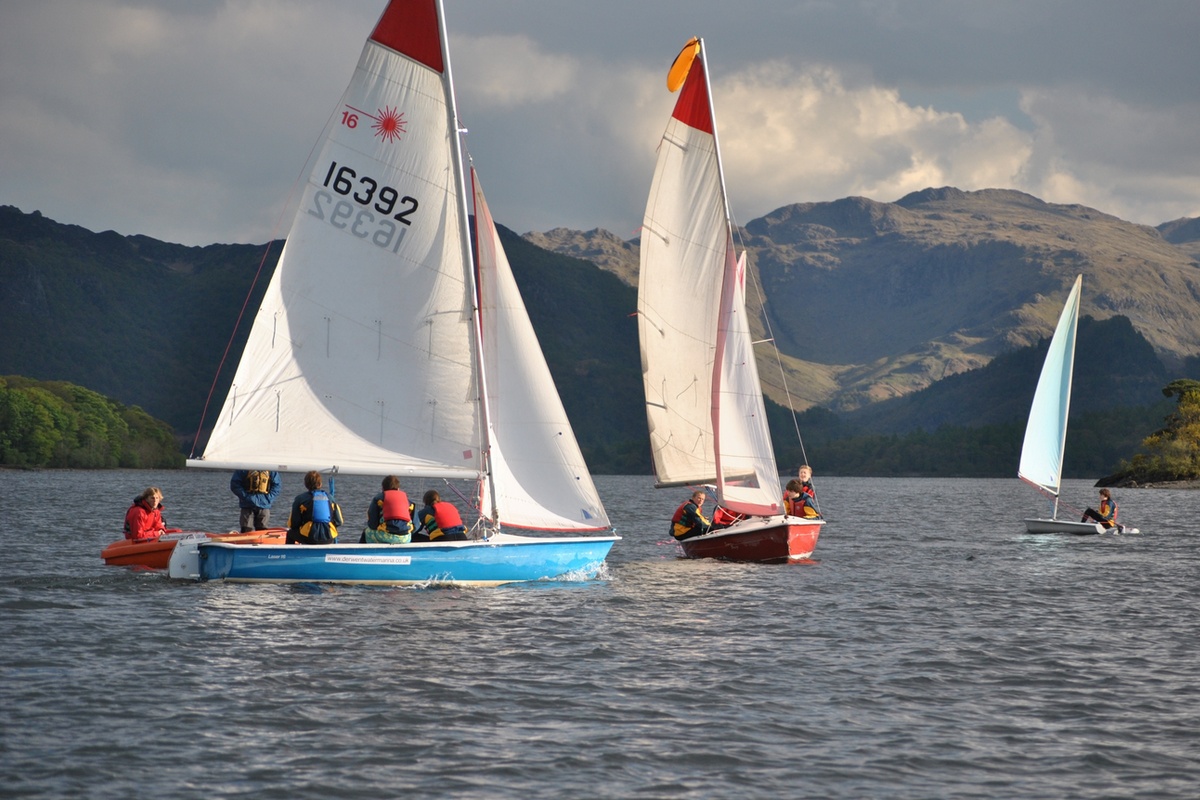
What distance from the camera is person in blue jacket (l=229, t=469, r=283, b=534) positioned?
1134 inches

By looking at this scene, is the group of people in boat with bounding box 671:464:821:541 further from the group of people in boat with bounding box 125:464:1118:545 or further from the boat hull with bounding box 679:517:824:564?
the group of people in boat with bounding box 125:464:1118:545

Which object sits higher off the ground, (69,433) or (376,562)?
(69,433)

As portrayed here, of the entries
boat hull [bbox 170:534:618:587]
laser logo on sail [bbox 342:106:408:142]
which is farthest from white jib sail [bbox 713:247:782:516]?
laser logo on sail [bbox 342:106:408:142]

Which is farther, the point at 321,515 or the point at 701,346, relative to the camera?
the point at 701,346

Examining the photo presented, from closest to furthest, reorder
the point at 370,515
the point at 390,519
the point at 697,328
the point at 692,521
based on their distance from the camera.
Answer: the point at 390,519
the point at 370,515
the point at 697,328
the point at 692,521

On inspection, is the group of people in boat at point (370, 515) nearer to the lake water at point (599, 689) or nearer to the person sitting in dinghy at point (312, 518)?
the person sitting in dinghy at point (312, 518)

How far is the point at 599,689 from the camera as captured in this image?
18.0 m

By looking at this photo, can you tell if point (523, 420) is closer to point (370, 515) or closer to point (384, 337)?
point (384, 337)

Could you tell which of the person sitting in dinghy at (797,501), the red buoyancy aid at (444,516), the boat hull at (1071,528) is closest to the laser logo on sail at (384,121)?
the red buoyancy aid at (444,516)

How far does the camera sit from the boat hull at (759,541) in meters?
33.9

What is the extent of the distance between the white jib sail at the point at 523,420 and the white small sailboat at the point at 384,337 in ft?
0.46

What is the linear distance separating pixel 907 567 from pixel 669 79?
16.7m

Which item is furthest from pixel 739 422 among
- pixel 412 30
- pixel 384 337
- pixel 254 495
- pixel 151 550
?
pixel 151 550

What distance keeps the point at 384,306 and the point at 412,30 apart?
224 inches
